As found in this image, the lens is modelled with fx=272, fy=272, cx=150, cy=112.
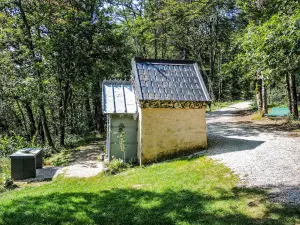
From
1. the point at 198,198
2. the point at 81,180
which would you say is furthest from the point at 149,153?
the point at 198,198

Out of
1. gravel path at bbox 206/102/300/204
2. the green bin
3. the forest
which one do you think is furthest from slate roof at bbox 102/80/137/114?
the forest

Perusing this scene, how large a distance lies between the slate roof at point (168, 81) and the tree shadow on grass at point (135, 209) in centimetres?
443

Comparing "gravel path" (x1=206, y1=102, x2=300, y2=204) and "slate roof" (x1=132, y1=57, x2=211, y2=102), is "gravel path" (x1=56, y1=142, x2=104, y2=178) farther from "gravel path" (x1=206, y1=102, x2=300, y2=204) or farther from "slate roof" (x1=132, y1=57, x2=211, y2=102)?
"gravel path" (x1=206, y1=102, x2=300, y2=204)

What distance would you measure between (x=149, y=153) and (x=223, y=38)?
25.6m

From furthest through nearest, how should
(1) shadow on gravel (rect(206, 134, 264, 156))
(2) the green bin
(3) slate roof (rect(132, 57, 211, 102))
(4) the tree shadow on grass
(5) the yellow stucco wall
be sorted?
1. (3) slate roof (rect(132, 57, 211, 102))
2. (5) the yellow stucco wall
3. (1) shadow on gravel (rect(206, 134, 264, 156))
4. (2) the green bin
5. (4) the tree shadow on grass

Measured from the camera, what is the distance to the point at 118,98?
1152 cm

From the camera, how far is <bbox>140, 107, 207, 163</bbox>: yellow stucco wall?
9914mm

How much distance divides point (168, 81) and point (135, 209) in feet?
20.9

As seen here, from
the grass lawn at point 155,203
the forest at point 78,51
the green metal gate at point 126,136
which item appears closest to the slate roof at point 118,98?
the green metal gate at point 126,136

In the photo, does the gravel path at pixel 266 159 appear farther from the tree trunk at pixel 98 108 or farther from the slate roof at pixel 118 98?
the tree trunk at pixel 98 108

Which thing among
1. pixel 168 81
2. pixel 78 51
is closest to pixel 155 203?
pixel 168 81

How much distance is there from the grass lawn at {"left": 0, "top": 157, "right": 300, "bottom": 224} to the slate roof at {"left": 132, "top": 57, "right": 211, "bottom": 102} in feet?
10.2

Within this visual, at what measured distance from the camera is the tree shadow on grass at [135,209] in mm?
4789

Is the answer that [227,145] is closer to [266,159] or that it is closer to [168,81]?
[266,159]
